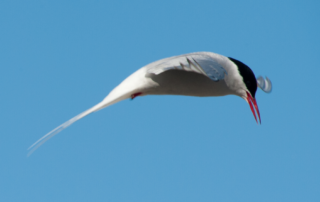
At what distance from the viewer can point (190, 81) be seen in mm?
4422

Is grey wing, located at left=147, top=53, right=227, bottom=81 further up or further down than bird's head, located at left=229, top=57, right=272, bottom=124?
further up

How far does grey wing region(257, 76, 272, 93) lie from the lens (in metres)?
5.39

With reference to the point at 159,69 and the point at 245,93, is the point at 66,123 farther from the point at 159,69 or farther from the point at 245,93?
the point at 245,93

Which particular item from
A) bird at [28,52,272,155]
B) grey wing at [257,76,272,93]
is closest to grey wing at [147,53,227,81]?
bird at [28,52,272,155]

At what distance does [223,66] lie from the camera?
468cm

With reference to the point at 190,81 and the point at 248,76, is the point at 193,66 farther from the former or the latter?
the point at 248,76

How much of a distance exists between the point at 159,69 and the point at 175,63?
6.1 inches

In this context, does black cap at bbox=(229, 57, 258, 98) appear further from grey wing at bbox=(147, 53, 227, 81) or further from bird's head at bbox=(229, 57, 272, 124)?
grey wing at bbox=(147, 53, 227, 81)

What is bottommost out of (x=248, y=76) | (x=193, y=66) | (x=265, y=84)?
(x=265, y=84)

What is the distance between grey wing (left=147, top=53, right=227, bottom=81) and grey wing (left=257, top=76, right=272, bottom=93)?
104 cm

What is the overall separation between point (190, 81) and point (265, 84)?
4.68ft

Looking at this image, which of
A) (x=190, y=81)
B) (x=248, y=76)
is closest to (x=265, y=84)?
(x=248, y=76)

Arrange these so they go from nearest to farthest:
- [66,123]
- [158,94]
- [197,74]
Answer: [66,123]
[197,74]
[158,94]

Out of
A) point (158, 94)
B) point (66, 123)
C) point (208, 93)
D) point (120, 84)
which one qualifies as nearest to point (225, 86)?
point (208, 93)
